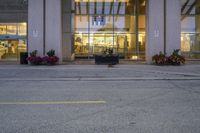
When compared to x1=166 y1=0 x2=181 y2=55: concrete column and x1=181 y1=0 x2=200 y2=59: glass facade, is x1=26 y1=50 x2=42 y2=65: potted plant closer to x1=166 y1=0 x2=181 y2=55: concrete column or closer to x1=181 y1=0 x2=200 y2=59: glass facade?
x1=166 y1=0 x2=181 y2=55: concrete column

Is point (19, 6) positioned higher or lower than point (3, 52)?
higher

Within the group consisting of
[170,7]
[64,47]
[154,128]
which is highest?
[170,7]

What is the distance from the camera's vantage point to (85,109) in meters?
10.7

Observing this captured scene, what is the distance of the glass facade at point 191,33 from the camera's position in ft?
118

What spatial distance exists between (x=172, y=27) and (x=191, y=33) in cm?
605

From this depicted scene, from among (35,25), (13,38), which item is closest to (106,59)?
(35,25)

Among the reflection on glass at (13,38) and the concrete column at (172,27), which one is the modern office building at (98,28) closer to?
the reflection on glass at (13,38)

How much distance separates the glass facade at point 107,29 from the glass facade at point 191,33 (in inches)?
137

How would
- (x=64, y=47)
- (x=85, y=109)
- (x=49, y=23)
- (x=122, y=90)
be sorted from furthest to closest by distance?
(x=64, y=47)
(x=49, y=23)
(x=122, y=90)
(x=85, y=109)

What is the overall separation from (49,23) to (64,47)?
601 centimetres

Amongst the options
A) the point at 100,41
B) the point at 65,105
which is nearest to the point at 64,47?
the point at 100,41

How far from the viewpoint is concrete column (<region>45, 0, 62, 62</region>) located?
30422 mm

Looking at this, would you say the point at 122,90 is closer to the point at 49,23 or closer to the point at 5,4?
the point at 49,23

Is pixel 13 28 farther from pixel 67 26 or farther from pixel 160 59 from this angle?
pixel 160 59
